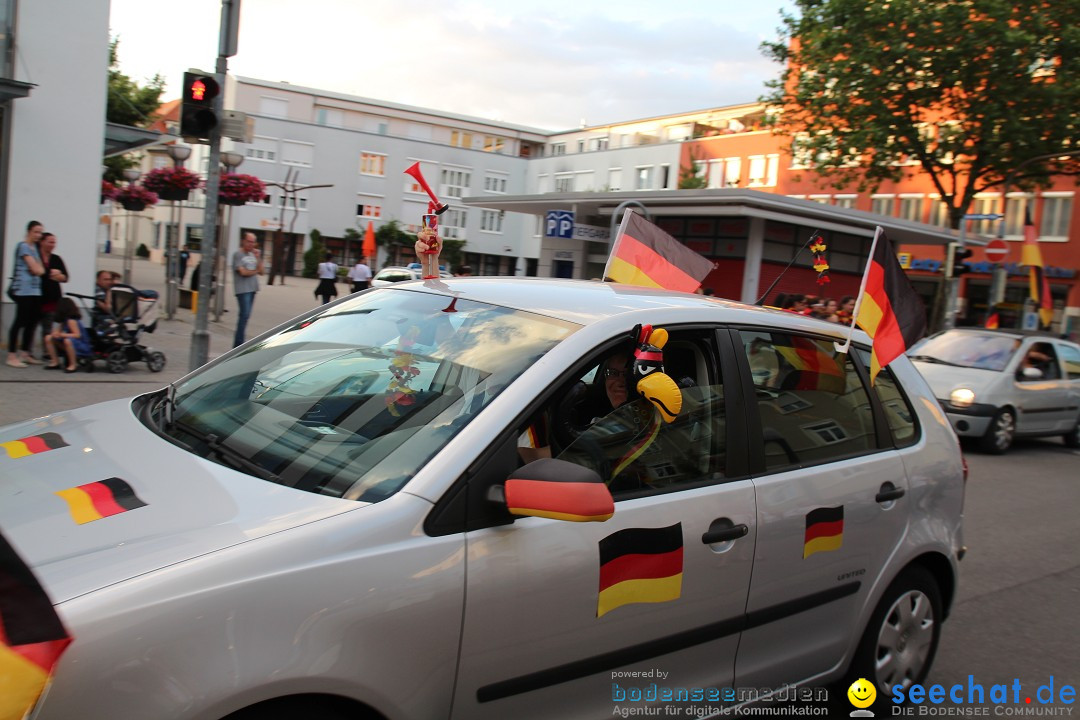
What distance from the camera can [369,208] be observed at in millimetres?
68750

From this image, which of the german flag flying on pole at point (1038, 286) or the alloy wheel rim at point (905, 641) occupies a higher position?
the german flag flying on pole at point (1038, 286)

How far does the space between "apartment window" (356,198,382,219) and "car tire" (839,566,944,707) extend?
221 feet

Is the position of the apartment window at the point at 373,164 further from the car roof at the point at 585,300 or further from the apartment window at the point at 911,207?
the car roof at the point at 585,300

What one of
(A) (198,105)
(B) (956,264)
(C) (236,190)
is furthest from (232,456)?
(B) (956,264)

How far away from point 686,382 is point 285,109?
256 ft

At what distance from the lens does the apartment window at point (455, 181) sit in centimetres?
7144

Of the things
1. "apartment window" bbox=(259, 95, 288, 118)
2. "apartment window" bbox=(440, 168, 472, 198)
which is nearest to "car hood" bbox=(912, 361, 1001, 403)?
"apartment window" bbox=(440, 168, 472, 198)

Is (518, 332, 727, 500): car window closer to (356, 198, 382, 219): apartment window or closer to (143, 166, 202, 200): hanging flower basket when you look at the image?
(143, 166, 202, 200): hanging flower basket

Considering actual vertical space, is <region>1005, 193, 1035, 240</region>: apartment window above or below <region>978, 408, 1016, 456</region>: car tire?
above

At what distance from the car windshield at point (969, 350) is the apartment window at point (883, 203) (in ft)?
111

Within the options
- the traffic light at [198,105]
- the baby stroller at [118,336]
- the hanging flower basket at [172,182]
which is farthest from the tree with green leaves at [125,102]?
the traffic light at [198,105]

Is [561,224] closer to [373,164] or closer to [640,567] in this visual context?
[640,567]

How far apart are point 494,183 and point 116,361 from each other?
6390 centimetres

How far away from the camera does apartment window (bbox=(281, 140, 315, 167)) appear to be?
6606cm
